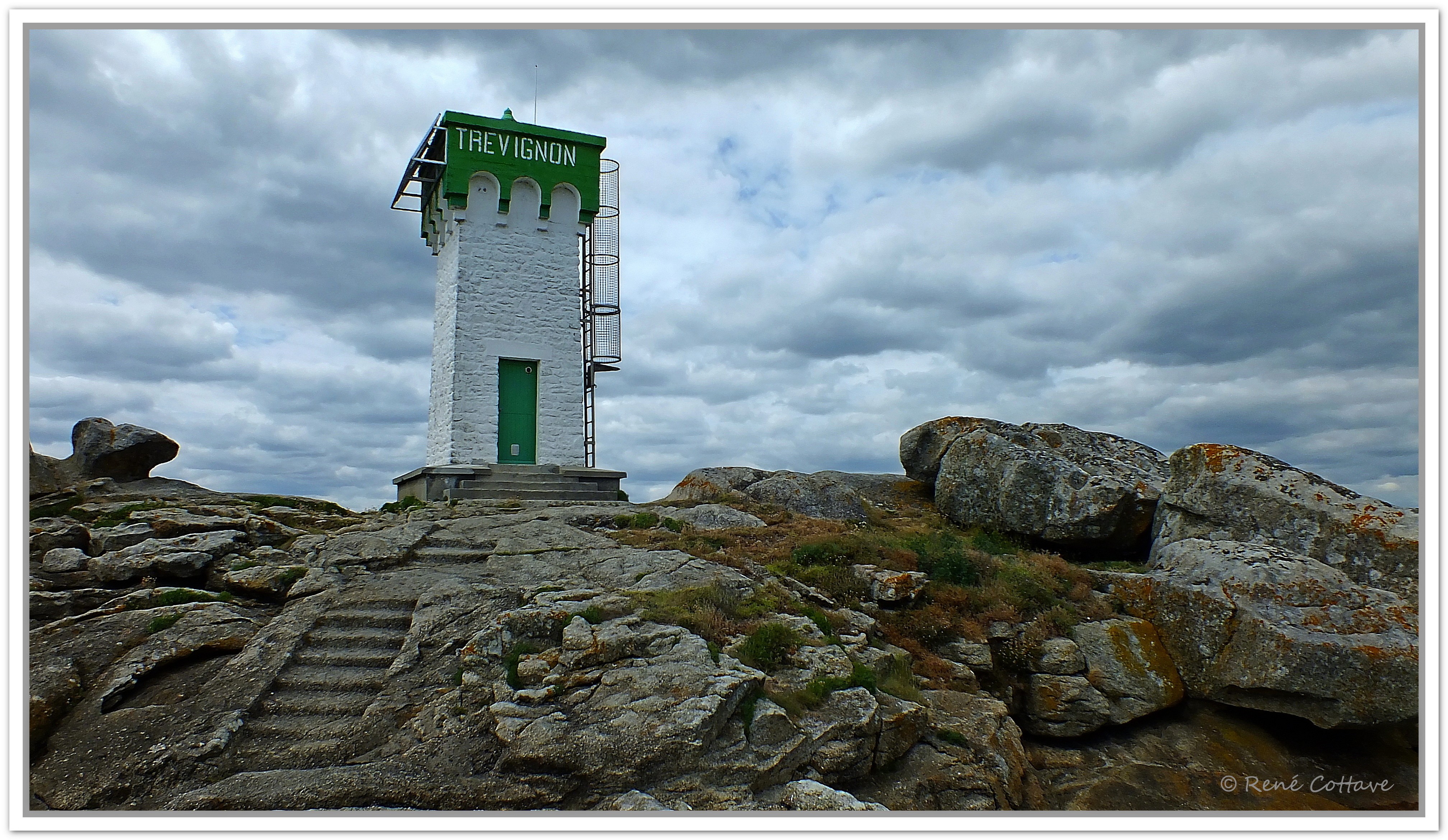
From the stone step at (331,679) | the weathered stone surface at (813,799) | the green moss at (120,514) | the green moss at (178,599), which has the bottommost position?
the weathered stone surface at (813,799)

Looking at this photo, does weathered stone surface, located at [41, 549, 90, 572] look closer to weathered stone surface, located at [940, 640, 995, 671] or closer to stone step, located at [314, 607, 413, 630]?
stone step, located at [314, 607, 413, 630]

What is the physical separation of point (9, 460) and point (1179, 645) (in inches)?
453

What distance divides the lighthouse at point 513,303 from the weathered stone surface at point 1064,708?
1196cm

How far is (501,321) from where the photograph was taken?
813 inches

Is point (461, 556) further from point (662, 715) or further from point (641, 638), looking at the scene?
point (662, 715)

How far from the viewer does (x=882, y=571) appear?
10.6 metres

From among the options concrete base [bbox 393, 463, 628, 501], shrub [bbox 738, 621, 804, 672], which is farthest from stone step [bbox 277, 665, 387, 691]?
concrete base [bbox 393, 463, 628, 501]

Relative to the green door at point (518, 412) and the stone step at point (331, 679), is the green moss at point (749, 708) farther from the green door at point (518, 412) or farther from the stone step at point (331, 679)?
the green door at point (518, 412)

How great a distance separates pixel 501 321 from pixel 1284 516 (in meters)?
17.3

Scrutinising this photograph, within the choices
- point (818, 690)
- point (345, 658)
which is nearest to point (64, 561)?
point (345, 658)

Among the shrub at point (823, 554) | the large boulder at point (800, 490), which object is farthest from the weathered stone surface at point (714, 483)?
the shrub at point (823, 554)

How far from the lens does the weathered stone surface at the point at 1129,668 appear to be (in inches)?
357
